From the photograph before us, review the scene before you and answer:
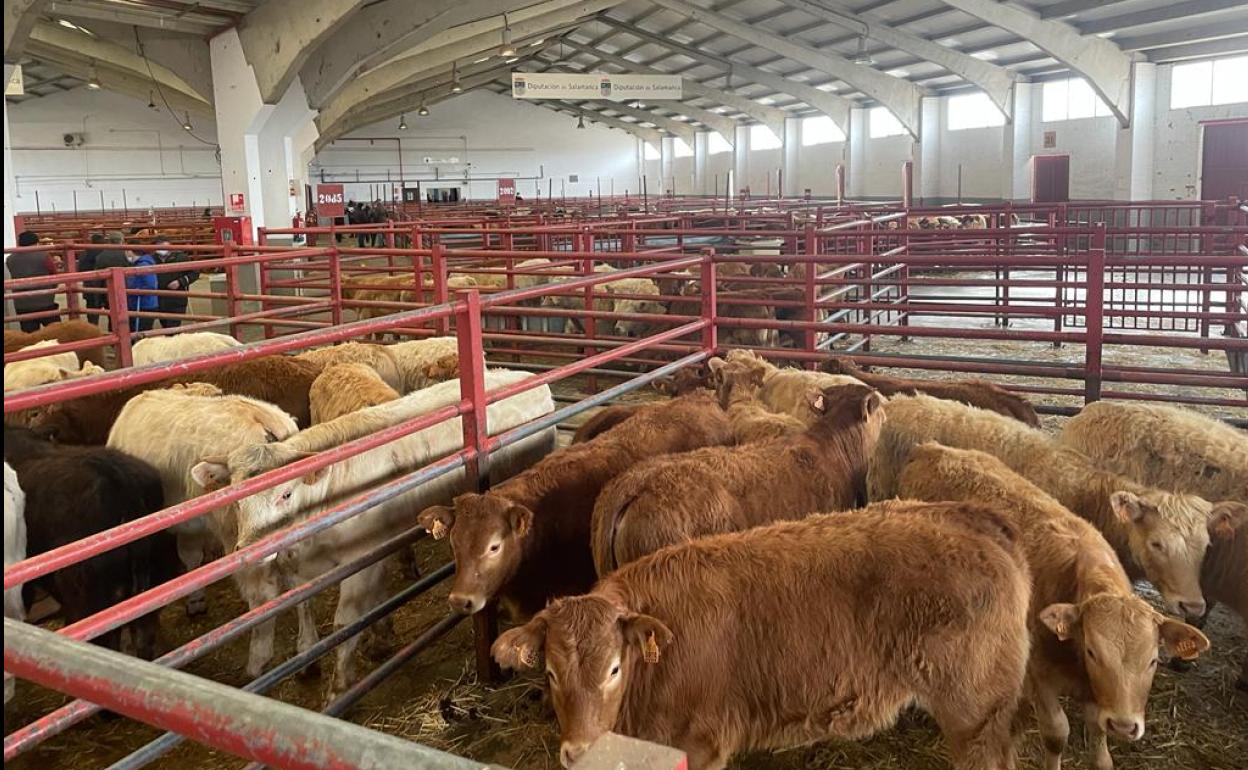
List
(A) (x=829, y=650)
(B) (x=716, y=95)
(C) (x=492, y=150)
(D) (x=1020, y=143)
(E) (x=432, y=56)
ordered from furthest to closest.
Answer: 1. (C) (x=492, y=150)
2. (B) (x=716, y=95)
3. (D) (x=1020, y=143)
4. (E) (x=432, y=56)
5. (A) (x=829, y=650)

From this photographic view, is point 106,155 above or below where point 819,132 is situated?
above

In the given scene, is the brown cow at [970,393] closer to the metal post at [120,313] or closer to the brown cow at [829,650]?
the brown cow at [829,650]

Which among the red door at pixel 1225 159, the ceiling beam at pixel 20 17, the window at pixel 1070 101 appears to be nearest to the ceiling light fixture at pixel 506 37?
the ceiling beam at pixel 20 17

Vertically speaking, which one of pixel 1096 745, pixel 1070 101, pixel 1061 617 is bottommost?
pixel 1096 745

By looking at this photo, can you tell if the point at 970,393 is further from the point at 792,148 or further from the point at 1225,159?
the point at 792,148

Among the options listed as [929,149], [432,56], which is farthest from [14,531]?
[929,149]

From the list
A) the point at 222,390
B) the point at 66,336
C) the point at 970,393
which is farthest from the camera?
the point at 66,336

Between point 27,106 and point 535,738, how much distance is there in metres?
38.5

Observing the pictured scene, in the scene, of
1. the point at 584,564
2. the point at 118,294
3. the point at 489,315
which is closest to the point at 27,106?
the point at 489,315

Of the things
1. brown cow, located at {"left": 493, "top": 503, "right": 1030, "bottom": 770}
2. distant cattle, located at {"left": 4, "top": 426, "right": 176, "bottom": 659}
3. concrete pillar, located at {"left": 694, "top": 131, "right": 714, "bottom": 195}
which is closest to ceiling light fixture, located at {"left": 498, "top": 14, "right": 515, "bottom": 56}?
distant cattle, located at {"left": 4, "top": 426, "right": 176, "bottom": 659}

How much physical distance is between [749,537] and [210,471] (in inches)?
87.7

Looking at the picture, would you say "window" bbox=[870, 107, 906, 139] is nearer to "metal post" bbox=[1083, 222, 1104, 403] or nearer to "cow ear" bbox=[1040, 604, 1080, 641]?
"metal post" bbox=[1083, 222, 1104, 403]

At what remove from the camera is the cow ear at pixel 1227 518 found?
3.64m

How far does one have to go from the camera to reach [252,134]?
584 inches
